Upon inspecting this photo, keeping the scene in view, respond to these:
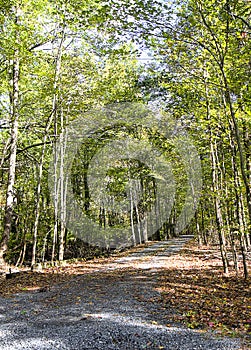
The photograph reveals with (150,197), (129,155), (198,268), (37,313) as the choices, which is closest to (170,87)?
(198,268)

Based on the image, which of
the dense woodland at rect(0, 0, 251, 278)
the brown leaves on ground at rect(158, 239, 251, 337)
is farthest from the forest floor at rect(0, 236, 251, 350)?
the dense woodland at rect(0, 0, 251, 278)

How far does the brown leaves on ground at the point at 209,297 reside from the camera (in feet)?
19.8

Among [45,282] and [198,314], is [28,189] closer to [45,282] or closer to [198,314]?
[45,282]

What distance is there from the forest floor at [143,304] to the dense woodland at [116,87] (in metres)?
1.57

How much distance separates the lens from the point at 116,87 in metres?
15.3

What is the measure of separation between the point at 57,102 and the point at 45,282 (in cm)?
658

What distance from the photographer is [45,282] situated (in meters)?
10.6

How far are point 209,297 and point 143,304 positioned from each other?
1776 mm

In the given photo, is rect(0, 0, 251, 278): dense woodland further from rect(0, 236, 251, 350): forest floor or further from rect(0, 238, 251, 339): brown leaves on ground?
rect(0, 236, 251, 350): forest floor

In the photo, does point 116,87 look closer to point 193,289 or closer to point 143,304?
point 193,289

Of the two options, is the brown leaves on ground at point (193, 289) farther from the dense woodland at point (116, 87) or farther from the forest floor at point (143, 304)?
the dense woodland at point (116, 87)

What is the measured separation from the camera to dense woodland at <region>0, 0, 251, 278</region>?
7.04 metres

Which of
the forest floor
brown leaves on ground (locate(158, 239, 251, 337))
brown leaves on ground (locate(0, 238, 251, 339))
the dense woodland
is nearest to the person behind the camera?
the forest floor

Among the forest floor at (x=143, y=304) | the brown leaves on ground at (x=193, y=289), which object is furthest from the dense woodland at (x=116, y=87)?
the forest floor at (x=143, y=304)
